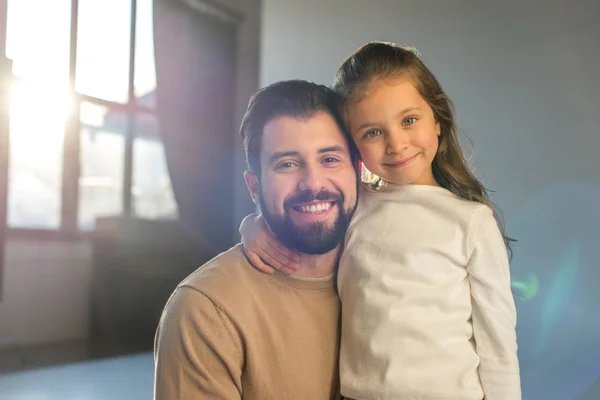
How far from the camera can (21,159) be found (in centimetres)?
409

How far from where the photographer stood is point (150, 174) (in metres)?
4.87

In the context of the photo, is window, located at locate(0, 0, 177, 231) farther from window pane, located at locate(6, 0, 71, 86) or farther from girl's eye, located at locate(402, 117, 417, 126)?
girl's eye, located at locate(402, 117, 417, 126)

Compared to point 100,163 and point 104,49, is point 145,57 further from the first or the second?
point 100,163

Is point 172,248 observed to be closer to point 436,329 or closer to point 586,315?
point 586,315

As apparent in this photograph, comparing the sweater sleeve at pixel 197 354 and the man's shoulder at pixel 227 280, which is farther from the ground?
the man's shoulder at pixel 227 280

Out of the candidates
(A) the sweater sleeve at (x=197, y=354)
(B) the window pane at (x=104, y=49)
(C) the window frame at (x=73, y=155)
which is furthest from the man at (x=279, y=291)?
(B) the window pane at (x=104, y=49)

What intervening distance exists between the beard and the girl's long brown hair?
22 centimetres

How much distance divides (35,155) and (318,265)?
351cm

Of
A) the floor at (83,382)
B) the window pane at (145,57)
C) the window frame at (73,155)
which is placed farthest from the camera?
the window pane at (145,57)

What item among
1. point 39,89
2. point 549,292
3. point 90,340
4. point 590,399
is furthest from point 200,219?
point 590,399

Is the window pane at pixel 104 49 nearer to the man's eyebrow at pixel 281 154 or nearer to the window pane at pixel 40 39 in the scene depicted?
the window pane at pixel 40 39

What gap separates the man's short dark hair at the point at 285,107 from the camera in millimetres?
1243

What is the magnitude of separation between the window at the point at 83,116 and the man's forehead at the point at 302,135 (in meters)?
3.37

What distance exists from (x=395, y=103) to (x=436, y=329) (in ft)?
1.52
